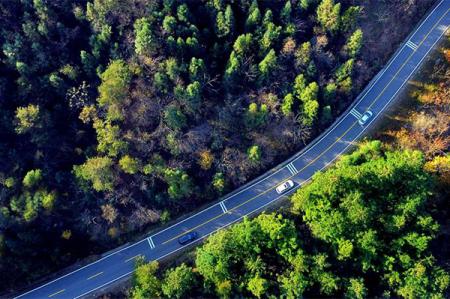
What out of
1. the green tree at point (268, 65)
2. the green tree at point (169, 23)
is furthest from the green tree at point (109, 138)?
the green tree at point (268, 65)

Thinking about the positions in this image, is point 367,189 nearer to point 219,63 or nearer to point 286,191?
point 286,191

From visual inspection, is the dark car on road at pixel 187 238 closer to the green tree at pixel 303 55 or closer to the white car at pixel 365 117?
the green tree at pixel 303 55

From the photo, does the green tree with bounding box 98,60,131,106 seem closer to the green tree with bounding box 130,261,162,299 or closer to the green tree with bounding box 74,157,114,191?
the green tree with bounding box 74,157,114,191

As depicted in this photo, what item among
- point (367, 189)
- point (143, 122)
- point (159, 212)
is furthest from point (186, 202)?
point (367, 189)

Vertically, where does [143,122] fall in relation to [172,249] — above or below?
above

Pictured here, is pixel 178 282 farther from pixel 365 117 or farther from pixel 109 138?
pixel 365 117

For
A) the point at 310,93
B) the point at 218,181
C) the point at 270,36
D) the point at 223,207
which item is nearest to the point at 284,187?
the point at 223,207

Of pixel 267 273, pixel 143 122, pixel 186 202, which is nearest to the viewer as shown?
pixel 267 273

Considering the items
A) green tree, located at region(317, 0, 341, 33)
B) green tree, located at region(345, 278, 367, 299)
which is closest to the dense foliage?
green tree, located at region(345, 278, 367, 299)
